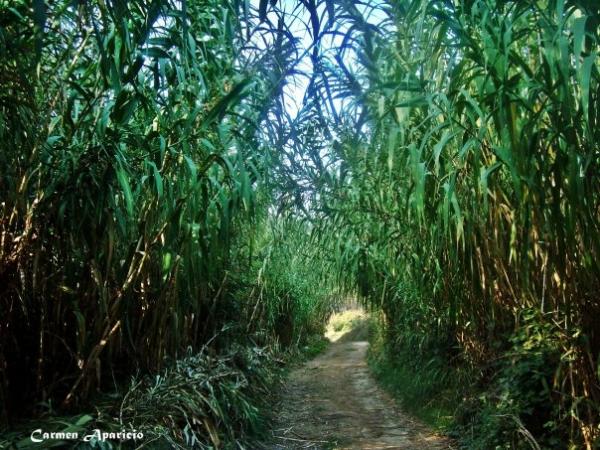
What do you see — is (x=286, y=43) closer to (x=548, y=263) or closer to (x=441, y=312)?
(x=548, y=263)

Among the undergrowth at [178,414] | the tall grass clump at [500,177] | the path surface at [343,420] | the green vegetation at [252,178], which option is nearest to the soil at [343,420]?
the path surface at [343,420]

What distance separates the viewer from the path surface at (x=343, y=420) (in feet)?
12.0

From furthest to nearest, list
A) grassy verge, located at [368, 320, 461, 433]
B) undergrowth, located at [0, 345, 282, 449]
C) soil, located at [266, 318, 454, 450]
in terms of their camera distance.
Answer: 1. grassy verge, located at [368, 320, 461, 433]
2. soil, located at [266, 318, 454, 450]
3. undergrowth, located at [0, 345, 282, 449]

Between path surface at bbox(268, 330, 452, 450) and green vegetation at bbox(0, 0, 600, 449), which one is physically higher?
green vegetation at bbox(0, 0, 600, 449)

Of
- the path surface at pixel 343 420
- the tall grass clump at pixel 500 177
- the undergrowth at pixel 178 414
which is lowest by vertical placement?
the path surface at pixel 343 420

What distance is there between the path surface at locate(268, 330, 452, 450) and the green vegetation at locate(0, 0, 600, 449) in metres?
0.45

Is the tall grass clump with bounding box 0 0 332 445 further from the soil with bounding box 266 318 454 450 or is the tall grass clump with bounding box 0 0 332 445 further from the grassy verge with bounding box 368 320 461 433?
the grassy verge with bounding box 368 320 461 433

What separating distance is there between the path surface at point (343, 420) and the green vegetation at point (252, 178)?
448 millimetres

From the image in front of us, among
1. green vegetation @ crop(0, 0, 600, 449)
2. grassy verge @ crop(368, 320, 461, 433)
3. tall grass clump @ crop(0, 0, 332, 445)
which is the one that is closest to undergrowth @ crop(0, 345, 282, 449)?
green vegetation @ crop(0, 0, 600, 449)

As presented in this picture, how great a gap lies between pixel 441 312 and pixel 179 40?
2760 mm

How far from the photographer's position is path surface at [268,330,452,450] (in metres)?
3.65

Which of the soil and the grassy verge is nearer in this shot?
the soil

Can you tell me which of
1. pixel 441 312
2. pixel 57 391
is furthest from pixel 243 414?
pixel 441 312

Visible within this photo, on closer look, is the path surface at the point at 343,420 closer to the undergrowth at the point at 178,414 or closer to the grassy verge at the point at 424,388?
the grassy verge at the point at 424,388
